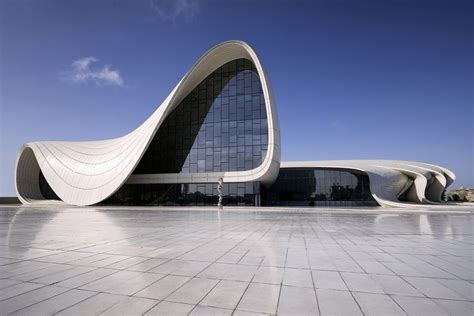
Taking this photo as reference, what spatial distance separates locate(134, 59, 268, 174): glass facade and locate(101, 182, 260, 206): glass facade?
196 cm

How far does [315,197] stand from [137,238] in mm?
39403

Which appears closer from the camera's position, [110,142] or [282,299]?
[282,299]

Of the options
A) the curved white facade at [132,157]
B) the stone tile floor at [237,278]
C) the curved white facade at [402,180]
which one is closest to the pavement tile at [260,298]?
the stone tile floor at [237,278]

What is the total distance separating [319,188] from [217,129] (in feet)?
66.7

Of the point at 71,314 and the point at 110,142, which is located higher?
the point at 110,142

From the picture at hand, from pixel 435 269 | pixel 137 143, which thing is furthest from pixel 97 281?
pixel 137 143

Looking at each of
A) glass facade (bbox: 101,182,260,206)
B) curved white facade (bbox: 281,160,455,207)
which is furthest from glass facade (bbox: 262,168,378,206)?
glass facade (bbox: 101,182,260,206)

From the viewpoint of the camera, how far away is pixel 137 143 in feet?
116

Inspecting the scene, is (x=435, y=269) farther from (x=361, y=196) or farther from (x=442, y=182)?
(x=442, y=182)

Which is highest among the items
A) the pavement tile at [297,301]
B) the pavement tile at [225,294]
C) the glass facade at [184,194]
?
the glass facade at [184,194]

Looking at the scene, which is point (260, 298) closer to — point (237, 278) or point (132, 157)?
point (237, 278)

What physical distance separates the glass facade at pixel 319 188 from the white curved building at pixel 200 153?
10.8ft

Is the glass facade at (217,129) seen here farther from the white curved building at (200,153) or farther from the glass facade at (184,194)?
the glass facade at (184,194)

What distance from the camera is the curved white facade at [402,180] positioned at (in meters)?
38.9
